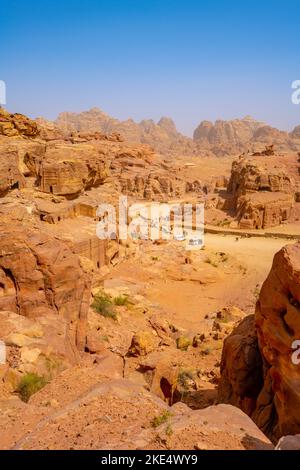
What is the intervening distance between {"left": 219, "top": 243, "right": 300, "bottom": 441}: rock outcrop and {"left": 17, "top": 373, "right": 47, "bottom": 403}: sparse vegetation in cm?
347

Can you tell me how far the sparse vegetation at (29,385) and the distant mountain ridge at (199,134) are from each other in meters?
72.1

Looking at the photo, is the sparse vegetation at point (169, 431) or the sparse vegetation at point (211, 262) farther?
the sparse vegetation at point (211, 262)

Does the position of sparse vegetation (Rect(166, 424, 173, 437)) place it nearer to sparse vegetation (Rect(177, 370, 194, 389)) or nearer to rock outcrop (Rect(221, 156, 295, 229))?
sparse vegetation (Rect(177, 370, 194, 389))

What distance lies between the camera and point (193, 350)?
1084cm

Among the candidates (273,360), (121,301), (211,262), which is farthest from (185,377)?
(211,262)

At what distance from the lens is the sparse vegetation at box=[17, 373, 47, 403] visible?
5945mm

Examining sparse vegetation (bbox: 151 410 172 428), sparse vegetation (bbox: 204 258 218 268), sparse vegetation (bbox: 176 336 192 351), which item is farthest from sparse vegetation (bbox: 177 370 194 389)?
sparse vegetation (bbox: 204 258 218 268)

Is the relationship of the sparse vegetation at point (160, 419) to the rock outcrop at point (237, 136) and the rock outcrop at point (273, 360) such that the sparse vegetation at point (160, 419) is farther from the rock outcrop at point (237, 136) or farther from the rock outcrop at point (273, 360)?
the rock outcrop at point (237, 136)

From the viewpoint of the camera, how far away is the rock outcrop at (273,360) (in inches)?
208

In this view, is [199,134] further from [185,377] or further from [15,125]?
[185,377]

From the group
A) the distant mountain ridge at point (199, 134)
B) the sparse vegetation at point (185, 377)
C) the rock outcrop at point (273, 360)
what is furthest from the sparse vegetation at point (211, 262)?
the distant mountain ridge at point (199, 134)

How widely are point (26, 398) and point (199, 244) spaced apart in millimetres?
18004

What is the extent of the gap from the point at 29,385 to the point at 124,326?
5.97 m
